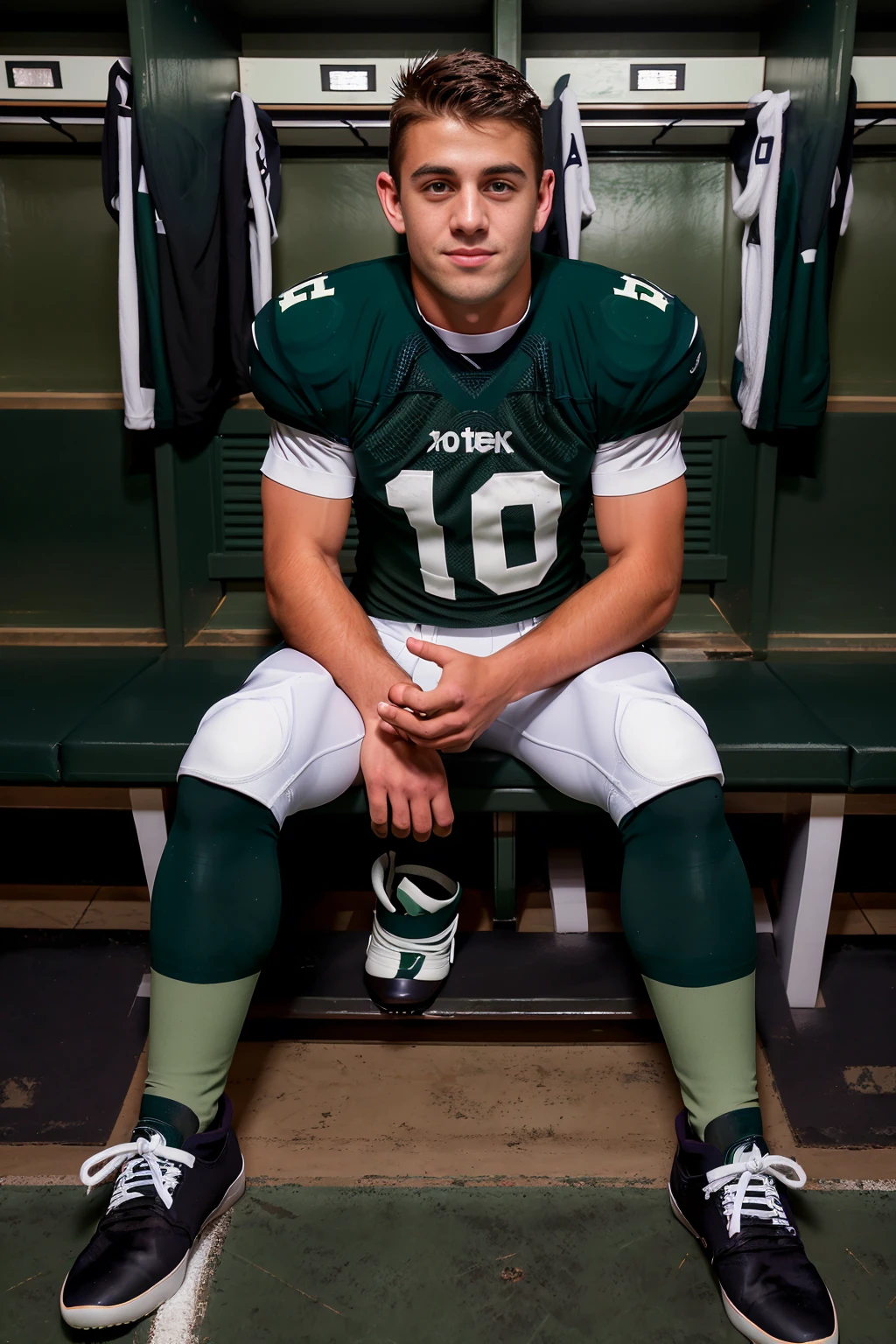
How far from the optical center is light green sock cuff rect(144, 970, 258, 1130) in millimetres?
1300

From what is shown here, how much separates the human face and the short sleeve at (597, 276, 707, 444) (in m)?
0.17

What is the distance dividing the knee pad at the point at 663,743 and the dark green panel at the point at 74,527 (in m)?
1.59

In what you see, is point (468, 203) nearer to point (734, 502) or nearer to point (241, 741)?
point (241, 741)

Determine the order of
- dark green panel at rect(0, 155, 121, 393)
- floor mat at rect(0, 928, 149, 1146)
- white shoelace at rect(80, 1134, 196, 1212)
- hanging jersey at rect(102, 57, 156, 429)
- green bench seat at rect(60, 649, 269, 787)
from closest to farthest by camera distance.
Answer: white shoelace at rect(80, 1134, 196, 1212) < floor mat at rect(0, 928, 149, 1146) < green bench seat at rect(60, 649, 269, 787) < hanging jersey at rect(102, 57, 156, 429) < dark green panel at rect(0, 155, 121, 393)

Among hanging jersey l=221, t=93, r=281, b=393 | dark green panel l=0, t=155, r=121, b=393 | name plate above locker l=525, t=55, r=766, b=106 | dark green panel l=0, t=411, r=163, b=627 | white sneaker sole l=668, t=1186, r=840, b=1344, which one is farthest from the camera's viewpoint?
dark green panel l=0, t=155, r=121, b=393

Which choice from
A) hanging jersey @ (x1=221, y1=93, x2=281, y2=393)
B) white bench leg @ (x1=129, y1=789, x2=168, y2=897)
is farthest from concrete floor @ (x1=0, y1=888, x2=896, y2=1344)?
hanging jersey @ (x1=221, y1=93, x2=281, y2=393)

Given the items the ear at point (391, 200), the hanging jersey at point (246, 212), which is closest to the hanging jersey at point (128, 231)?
the hanging jersey at point (246, 212)

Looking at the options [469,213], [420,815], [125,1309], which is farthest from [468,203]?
[125,1309]

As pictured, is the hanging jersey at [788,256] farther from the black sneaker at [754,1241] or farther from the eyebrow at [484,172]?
the black sneaker at [754,1241]

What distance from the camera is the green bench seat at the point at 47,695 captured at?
5.65 feet

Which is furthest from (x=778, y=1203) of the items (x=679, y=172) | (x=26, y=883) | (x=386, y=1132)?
(x=679, y=172)

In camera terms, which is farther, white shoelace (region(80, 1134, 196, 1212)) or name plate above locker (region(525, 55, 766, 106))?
name plate above locker (region(525, 55, 766, 106))

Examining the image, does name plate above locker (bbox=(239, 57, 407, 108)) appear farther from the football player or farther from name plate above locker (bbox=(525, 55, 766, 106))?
the football player

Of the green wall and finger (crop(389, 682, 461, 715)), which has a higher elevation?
the green wall
